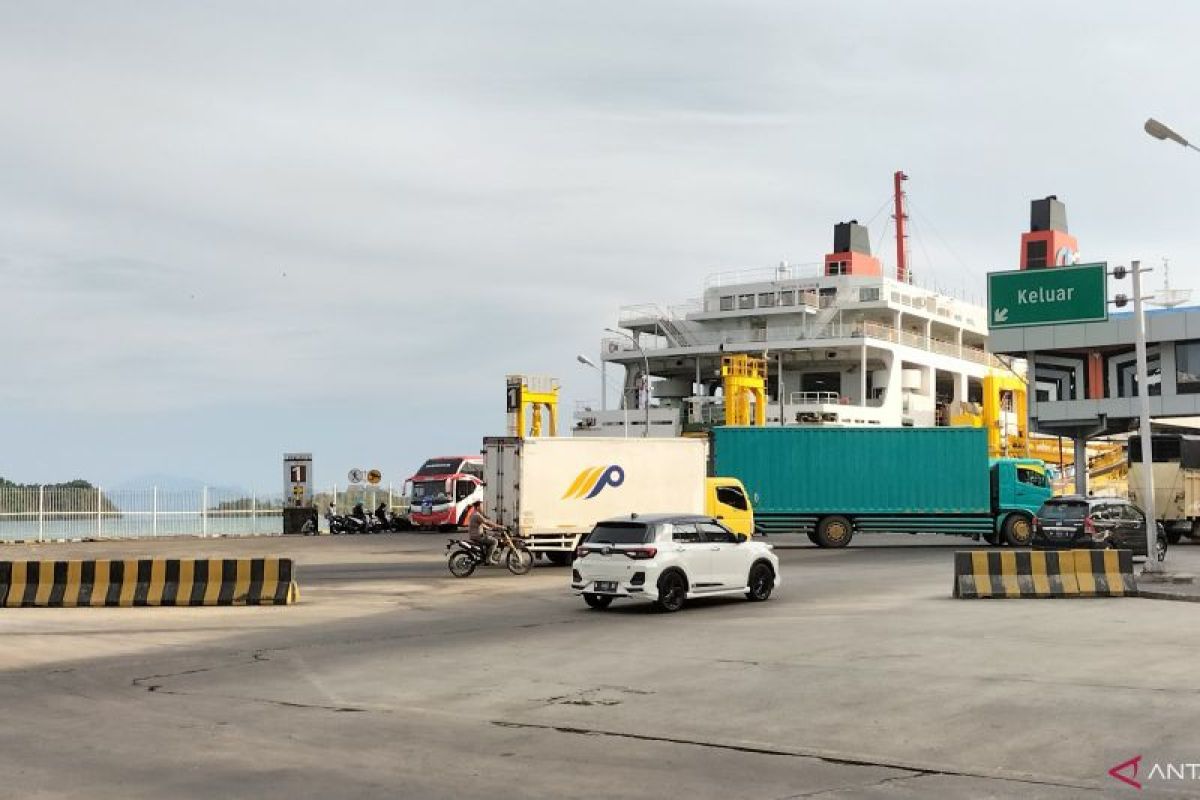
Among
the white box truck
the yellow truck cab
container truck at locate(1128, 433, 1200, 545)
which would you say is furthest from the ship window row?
the white box truck

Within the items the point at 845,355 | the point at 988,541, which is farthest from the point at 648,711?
the point at 845,355

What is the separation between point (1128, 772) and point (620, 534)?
1139 cm

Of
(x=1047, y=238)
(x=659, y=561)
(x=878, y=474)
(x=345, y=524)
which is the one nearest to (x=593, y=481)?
(x=659, y=561)

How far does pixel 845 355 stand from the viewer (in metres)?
69.4

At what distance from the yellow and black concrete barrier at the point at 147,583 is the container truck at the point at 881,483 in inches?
823

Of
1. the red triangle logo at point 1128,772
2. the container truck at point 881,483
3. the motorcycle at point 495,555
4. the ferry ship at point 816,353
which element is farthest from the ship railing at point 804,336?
the red triangle logo at point 1128,772

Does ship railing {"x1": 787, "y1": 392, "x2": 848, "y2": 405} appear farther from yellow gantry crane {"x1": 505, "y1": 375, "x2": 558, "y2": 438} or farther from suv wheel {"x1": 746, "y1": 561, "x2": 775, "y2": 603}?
suv wheel {"x1": 746, "y1": 561, "x2": 775, "y2": 603}

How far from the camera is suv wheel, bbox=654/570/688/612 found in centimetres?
1897

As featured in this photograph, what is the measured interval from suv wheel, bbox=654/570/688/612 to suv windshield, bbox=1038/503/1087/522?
13.4 metres

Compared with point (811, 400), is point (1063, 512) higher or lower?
lower

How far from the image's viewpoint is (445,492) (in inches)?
1944

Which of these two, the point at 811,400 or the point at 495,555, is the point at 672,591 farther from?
the point at 811,400

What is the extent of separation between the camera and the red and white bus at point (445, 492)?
49375 millimetres

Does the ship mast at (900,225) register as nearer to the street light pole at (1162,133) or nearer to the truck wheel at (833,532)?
the truck wheel at (833,532)
